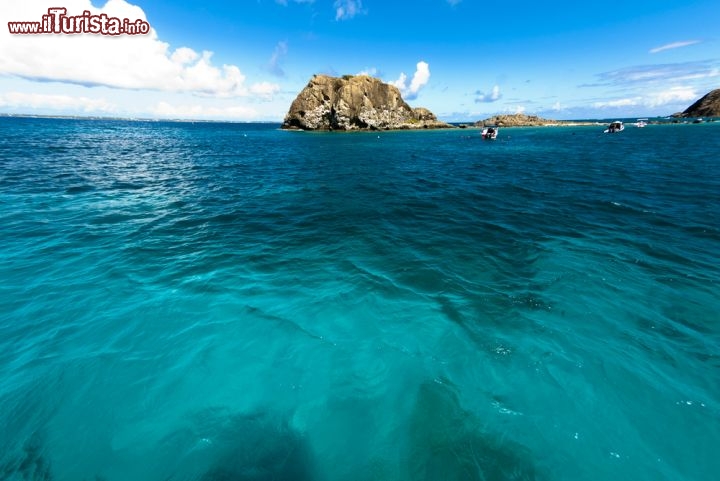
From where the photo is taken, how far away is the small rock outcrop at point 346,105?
128 metres

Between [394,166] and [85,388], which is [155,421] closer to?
[85,388]

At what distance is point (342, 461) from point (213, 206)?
66.7 feet

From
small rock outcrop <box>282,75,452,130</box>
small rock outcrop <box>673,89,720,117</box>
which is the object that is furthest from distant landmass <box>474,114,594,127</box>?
small rock outcrop <box>673,89,720,117</box>

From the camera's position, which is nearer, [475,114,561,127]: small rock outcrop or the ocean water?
the ocean water

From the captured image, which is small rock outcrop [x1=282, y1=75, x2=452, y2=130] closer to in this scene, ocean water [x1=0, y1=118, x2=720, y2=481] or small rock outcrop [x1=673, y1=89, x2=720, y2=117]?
ocean water [x1=0, y1=118, x2=720, y2=481]

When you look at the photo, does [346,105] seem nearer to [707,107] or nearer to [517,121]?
[517,121]

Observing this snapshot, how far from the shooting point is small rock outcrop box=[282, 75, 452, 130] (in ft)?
420

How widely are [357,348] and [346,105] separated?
132 meters

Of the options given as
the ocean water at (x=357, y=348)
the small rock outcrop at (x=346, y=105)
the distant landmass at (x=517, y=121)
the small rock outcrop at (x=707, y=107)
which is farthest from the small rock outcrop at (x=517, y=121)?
the ocean water at (x=357, y=348)

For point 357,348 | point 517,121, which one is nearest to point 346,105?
point 517,121

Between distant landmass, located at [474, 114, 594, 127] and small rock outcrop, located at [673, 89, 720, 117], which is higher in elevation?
small rock outcrop, located at [673, 89, 720, 117]

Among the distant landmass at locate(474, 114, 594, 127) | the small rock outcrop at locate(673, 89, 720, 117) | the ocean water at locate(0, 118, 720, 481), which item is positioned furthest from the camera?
the distant landmass at locate(474, 114, 594, 127)

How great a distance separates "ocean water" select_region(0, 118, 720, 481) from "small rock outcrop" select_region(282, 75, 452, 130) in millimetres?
122462

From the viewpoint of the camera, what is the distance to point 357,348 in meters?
8.95
